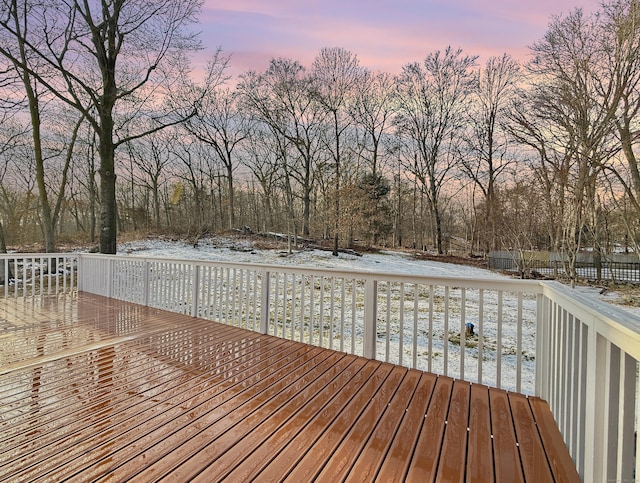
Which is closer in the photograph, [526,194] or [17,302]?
[17,302]

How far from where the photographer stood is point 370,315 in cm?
277

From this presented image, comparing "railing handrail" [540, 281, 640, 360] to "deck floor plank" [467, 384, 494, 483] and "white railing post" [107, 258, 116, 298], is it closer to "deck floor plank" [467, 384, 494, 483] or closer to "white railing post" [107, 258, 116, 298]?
"deck floor plank" [467, 384, 494, 483]

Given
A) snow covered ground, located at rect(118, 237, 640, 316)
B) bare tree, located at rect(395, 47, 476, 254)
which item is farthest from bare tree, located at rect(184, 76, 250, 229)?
bare tree, located at rect(395, 47, 476, 254)

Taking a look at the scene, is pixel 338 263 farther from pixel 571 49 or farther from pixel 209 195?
pixel 209 195

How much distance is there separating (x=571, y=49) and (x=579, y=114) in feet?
6.49

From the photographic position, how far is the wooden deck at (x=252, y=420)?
4.70 feet

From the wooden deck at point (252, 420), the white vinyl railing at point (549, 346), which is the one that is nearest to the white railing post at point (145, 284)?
the white vinyl railing at point (549, 346)

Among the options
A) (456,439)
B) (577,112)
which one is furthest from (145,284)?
(577,112)

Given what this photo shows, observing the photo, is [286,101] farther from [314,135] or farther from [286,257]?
[286,257]

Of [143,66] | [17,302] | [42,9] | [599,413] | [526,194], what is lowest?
[17,302]

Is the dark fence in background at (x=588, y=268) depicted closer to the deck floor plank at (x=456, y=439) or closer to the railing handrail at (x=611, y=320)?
the deck floor plank at (x=456, y=439)

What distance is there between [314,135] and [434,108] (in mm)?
6705

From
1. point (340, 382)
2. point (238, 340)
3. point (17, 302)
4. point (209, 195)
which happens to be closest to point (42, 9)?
point (17, 302)

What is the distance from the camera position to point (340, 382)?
7.61ft
